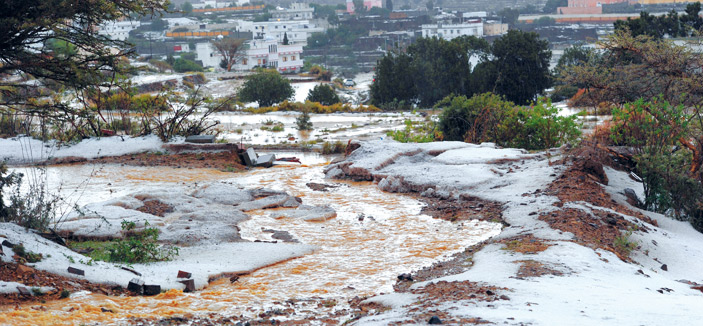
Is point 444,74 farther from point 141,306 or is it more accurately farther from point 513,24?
point 513,24

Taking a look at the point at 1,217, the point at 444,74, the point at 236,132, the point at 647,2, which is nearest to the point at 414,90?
the point at 444,74

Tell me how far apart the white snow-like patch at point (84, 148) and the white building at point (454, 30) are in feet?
234

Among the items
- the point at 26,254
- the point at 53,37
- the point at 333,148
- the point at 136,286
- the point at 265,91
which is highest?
the point at 53,37

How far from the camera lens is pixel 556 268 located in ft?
21.5

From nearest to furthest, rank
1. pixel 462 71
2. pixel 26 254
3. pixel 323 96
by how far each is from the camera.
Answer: pixel 26 254, pixel 323 96, pixel 462 71

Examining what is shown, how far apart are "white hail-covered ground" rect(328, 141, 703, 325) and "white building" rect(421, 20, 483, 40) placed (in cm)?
7479

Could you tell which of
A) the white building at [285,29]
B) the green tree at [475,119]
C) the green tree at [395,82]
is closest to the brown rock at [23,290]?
the green tree at [475,119]

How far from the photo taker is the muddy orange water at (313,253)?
601 centimetres

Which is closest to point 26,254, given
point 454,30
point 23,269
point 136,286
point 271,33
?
point 23,269

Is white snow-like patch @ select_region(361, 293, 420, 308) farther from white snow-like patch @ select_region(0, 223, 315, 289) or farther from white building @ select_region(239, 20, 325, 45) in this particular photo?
white building @ select_region(239, 20, 325, 45)

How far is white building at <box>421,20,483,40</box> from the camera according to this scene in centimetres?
8512

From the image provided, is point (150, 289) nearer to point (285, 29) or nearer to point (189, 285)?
point (189, 285)

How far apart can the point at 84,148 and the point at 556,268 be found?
1116 centimetres

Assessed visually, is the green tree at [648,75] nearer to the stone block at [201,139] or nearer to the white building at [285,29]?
the stone block at [201,139]
